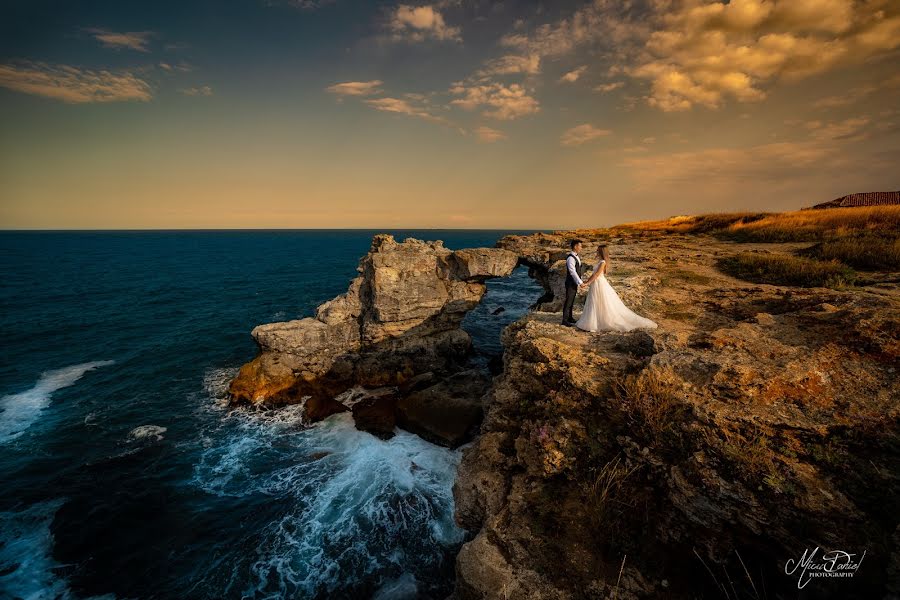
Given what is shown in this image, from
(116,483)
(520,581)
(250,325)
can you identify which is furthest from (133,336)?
(520,581)

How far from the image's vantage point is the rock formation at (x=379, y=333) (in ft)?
75.3

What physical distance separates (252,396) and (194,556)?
11.0 m

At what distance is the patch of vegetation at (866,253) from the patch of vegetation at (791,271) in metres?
1.55

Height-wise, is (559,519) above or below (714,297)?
below

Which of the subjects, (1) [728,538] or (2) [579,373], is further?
(2) [579,373]

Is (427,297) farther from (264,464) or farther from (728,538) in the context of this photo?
(728,538)

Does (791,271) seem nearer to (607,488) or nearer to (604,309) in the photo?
(604,309)

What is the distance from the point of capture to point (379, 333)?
82.5 ft

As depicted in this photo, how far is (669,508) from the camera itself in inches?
236

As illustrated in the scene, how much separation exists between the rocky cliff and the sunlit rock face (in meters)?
16.4

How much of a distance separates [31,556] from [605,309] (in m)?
21.6

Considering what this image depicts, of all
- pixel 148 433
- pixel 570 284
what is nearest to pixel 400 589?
pixel 570 284

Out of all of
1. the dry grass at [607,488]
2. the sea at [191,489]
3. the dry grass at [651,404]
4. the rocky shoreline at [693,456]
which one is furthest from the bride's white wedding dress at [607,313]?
the sea at [191,489]

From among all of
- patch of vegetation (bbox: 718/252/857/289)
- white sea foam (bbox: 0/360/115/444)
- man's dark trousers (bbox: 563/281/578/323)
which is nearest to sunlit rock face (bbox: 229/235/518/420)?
white sea foam (bbox: 0/360/115/444)
